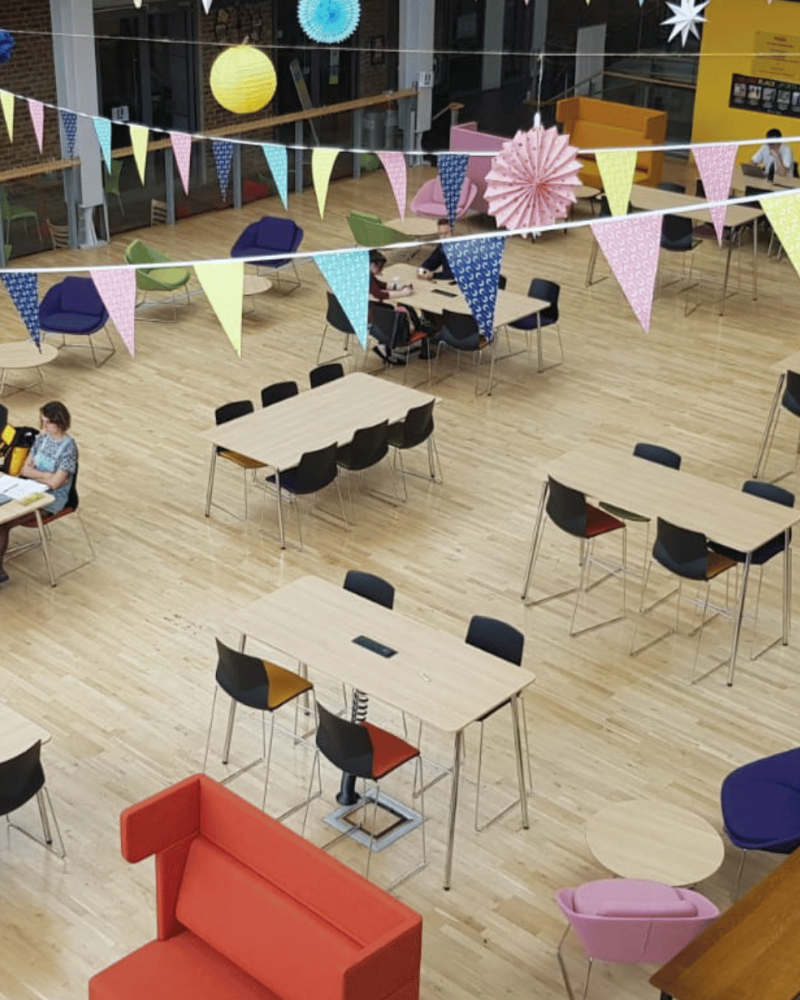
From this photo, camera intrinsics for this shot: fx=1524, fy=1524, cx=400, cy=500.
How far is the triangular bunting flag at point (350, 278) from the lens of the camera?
8.12m

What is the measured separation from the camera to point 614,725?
27.6 ft

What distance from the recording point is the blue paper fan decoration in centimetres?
1088

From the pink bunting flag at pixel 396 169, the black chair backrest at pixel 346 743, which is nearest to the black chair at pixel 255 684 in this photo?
the black chair backrest at pixel 346 743

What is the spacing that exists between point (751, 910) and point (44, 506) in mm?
5263

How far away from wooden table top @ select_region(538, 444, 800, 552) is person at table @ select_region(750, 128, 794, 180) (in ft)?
26.0

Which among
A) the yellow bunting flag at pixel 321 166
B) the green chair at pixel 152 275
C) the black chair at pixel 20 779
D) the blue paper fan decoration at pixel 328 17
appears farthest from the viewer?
the green chair at pixel 152 275

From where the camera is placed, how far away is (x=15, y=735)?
6.97 m

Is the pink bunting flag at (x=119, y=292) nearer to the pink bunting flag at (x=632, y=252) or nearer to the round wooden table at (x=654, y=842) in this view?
the pink bunting flag at (x=632, y=252)

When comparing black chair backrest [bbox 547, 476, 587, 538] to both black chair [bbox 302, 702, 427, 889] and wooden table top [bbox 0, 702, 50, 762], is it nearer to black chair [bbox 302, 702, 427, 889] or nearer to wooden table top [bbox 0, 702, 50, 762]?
black chair [bbox 302, 702, 427, 889]

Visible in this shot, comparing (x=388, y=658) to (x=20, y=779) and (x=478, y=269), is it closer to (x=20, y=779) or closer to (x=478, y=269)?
(x=20, y=779)

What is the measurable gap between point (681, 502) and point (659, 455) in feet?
2.37

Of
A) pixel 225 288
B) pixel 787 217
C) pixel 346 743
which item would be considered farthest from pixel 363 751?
pixel 787 217

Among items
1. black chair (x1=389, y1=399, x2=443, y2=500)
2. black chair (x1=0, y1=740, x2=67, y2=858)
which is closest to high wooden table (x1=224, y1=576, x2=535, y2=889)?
black chair (x1=0, y1=740, x2=67, y2=858)

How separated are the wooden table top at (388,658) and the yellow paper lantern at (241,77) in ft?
11.7
